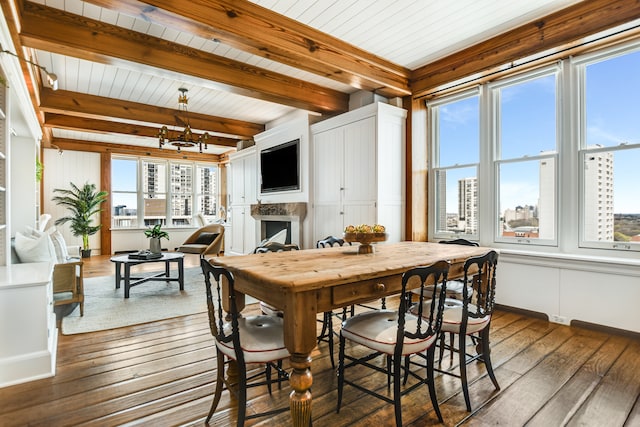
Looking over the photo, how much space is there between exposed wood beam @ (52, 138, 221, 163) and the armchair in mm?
3748

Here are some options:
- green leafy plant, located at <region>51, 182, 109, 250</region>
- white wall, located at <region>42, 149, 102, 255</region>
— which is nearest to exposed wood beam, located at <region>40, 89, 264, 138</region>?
green leafy plant, located at <region>51, 182, 109, 250</region>

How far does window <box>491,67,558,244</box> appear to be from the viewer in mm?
3543

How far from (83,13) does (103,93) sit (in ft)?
7.82

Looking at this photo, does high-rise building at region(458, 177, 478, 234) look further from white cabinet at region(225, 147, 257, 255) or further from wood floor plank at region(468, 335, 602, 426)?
white cabinet at region(225, 147, 257, 255)

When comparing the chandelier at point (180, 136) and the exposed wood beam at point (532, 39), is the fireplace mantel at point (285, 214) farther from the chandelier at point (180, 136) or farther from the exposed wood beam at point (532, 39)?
the exposed wood beam at point (532, 39)

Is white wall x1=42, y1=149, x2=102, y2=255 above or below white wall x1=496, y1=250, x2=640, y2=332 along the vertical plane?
above

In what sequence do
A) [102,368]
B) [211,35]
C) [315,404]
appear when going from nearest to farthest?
[315,404] < [102,368] < [211,35]

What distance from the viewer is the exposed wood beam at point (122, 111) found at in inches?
191

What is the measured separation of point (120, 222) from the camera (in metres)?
8.87

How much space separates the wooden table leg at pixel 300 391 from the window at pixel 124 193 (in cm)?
885

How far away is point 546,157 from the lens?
3.56 meters

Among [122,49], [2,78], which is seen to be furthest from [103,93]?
[2,78]

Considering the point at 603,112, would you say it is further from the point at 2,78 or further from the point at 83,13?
the point at 2,78

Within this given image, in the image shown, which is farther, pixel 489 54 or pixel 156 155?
pixel 156 155
